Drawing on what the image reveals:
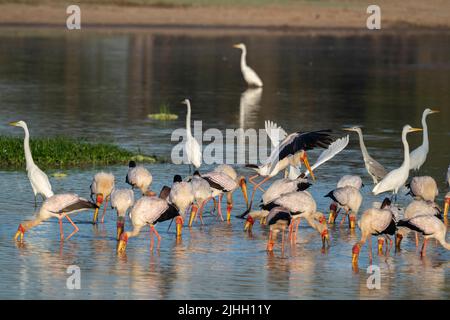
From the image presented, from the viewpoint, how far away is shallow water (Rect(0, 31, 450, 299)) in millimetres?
12828

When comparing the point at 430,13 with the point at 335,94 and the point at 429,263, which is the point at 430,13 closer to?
the point at 335,94

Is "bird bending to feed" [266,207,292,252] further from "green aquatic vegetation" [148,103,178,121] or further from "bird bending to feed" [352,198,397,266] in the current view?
"green aquatic vegetation" [148,103,178,121]

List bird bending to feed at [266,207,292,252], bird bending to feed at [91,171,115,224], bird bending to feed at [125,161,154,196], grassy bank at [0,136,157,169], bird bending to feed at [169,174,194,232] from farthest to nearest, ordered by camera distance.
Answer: grassy bank at [0,136,157,169], bird bending to feed at [125,161,154,196], bird bending to feed at [91,171,115,224], bird bending to feed at [169,174,194,232], bird bending to feed at [266,207,292,252]

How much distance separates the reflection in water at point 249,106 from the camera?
2708 cm

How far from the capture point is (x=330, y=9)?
60.1m

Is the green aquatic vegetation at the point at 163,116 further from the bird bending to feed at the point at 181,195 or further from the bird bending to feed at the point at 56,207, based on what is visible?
the bird bending to feed at the point at 56,207

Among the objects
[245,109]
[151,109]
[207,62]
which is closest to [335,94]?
[245,109]

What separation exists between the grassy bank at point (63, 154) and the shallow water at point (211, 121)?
0.54 meters

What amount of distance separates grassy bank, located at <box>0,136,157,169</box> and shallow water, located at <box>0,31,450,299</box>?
0.54 metres

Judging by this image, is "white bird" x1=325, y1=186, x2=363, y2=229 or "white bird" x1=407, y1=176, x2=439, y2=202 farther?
"white bird" x1=407, y1=176, x2=439, y2=202

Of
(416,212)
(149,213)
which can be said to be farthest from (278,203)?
(416,212)

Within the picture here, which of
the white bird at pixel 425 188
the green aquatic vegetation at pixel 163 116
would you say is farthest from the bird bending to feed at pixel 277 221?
the green aquatic vegetation at pixel 163 116

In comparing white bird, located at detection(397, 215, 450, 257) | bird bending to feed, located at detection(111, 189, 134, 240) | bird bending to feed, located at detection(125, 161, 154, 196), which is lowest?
white bird, located at detection(397, 215, 450, 257)

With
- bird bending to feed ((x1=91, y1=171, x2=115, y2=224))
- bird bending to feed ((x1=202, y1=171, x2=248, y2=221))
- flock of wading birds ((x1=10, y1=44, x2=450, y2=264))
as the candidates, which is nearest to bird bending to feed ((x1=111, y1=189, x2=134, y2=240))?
flock of wading birds ((x1=10, y1=44, x2=450, y2=264))
